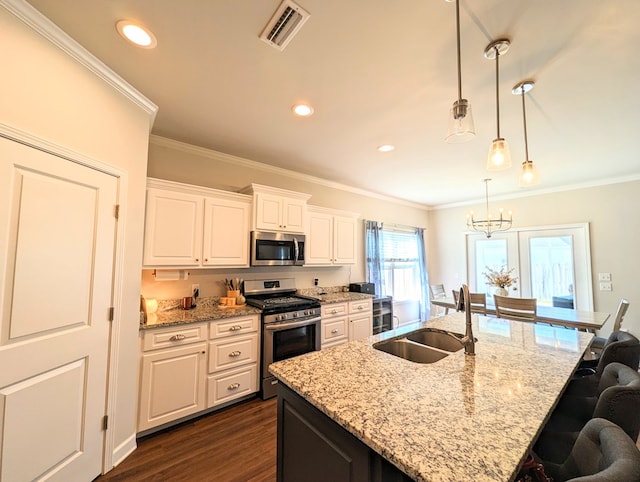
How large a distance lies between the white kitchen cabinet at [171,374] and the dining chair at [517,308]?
3.55 metres

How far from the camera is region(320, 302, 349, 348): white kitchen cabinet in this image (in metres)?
3.29

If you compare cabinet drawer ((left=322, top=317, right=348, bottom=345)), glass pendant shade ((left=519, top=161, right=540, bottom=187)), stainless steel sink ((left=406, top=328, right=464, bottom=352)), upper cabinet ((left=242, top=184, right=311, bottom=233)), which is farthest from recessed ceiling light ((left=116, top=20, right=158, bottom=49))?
cabinet drawer ((left=322, top=317, right=348, bottom=345))

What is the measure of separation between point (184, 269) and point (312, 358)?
184 cm

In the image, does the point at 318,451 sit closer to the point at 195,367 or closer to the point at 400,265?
the point at 195,367

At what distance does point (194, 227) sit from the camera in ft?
8.66

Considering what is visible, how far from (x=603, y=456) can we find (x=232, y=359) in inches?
99.0

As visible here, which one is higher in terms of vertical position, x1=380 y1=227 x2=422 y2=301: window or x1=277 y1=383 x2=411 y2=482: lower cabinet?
x1=380 y1=227 x2=422 y2=301: window

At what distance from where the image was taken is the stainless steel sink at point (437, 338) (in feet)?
6.36

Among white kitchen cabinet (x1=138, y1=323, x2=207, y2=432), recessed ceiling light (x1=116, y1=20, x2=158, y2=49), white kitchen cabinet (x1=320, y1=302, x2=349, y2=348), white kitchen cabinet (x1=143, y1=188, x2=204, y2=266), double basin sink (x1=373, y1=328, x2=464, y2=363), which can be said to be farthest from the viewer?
white kitchen cabinet (x1=320, y1=302, x2=349, y2=348)

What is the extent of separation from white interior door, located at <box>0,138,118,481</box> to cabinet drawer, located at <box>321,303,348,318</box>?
216 cm

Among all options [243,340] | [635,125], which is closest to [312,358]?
[243,340]

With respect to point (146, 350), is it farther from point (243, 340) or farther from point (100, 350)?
point (243, 340)

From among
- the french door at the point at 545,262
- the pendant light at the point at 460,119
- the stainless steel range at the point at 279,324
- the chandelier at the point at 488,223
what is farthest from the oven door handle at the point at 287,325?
the french door at the point at 545,262

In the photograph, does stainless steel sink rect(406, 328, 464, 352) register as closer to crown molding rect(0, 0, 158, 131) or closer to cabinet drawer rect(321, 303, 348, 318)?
cabinet drawer rect(321, 303, 348, 318)
